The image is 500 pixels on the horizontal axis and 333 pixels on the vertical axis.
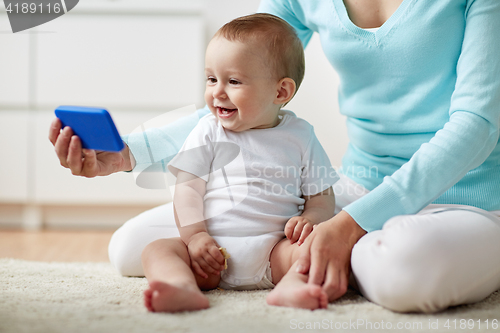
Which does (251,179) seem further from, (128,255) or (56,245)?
(56,245)

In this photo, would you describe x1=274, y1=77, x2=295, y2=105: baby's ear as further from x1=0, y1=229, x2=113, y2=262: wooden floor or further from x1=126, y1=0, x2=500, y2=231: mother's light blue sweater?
x1=0, y1=229, x2=113, y2=262: wooden floor

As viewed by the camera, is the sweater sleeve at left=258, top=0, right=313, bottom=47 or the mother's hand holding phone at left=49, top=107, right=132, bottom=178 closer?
the mother's hand holding phone at left=49, top=107, right=132, bottom=178

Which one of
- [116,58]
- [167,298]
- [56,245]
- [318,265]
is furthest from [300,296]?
[116,58]

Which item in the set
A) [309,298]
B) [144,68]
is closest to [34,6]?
[144,68]

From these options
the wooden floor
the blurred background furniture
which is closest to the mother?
the wooden floor

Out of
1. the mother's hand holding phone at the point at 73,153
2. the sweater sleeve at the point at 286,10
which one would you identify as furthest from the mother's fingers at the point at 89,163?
the sweater sleeve at the point at 286,10

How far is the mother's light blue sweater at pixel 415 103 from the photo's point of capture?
26.4 inches

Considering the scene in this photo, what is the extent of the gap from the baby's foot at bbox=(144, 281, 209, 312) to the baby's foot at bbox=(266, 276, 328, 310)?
11cm

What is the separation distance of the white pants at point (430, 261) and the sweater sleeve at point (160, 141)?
0.40 metres

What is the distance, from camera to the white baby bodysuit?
73 cm

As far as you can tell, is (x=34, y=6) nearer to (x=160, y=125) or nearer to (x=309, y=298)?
(x=160, y=125)

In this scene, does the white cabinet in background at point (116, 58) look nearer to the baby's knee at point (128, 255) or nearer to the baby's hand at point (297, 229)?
the baby's knee at point (128, 255)

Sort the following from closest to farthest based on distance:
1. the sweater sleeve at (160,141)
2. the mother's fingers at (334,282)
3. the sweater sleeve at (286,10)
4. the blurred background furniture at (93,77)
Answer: the mother's fingers at (334,282), the sweater sleeve at (160,141), the sweater sleeve at (286,10), the blurred background furniture at (93,77)

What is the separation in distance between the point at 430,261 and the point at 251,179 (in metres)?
0.31
